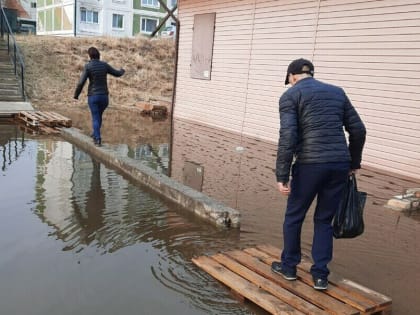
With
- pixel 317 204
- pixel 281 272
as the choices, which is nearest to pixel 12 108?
pixel 281 272

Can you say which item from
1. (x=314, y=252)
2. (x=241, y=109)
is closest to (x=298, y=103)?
(x=314, y=252)

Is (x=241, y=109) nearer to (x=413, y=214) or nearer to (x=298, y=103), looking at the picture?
(x=413, y=214)

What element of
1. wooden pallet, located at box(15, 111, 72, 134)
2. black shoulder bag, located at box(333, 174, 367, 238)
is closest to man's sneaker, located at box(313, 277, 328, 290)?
black shoulder bag, located at box(333, 174, 367, 238)

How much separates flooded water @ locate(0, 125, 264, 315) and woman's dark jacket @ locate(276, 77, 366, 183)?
4.14 feet

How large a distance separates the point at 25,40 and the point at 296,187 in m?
22.5

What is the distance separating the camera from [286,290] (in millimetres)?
3461

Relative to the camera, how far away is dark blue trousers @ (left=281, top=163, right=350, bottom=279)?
3.34 m

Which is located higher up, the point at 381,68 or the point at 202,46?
the point at 202,46

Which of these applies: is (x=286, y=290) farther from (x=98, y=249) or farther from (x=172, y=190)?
(x=172, y=190)

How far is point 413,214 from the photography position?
609 centimetres

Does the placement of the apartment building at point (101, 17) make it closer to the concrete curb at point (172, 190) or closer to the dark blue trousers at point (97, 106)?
the dark blue trousers at point (97, 106)

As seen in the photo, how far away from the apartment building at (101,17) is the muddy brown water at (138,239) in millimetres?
35218

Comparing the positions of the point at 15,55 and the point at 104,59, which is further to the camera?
the point at 104,59

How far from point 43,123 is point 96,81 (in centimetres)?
353
